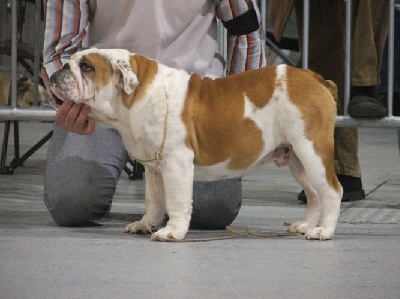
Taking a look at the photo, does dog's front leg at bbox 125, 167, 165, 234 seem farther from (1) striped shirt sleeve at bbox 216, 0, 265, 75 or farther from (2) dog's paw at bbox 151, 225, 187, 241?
(1) striped shirt sleeve at bbox 216, 0, 265, 75

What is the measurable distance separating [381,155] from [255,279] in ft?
12.6

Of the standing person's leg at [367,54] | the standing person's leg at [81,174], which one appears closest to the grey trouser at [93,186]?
the standing person's leg at [81,174]

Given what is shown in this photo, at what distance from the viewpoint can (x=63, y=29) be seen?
3271 mm

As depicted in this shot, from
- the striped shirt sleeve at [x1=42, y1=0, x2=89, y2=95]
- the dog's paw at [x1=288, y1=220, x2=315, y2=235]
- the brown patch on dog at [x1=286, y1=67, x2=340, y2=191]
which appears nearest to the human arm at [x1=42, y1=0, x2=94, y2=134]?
the striped shirt sleeve at [x1=42, y1=0, x2=89, y2=95]

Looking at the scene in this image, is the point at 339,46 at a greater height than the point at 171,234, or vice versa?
the point at 339,46

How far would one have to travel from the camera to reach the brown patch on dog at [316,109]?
114 inches

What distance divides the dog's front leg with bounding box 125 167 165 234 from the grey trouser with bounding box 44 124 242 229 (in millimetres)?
261

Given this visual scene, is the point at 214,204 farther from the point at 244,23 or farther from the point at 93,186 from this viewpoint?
the point at 244,23

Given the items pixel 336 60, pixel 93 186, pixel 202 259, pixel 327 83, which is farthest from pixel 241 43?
pixel 202 259

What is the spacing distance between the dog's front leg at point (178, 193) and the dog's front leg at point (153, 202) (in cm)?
15

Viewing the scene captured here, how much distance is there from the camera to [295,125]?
2.89 meters

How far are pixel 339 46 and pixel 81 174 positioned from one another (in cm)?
135

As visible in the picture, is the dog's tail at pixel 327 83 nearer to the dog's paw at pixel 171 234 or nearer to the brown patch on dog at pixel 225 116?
the brown patch on dog at pixel 225 116

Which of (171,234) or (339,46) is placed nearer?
(171,234)
